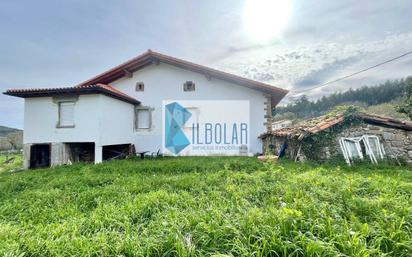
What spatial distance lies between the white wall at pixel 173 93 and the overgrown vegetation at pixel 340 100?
47.2m

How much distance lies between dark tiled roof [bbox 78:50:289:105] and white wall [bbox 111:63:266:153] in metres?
0.31

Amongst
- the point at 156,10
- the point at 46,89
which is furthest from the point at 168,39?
the point at 46,89

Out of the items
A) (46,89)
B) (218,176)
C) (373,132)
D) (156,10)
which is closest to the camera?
(218,176)

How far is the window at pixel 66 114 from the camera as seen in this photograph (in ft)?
30.2

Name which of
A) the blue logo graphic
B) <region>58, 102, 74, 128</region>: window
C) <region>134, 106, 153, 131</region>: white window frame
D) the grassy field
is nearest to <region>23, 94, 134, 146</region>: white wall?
<region>58, 102, 74, 128</region>: window

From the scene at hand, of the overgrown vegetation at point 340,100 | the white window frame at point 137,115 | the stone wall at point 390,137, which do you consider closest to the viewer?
the stone wall at point 390,137

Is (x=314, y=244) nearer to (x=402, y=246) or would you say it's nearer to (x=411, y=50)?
(x=402, y=246)

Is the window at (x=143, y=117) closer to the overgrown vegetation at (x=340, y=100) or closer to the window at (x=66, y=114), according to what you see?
the window at (x=66, y=114)

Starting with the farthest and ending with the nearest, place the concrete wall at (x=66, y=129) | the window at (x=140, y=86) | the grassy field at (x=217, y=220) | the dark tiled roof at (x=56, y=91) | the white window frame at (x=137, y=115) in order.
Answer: the window at (x=140, y=86), the white window frame at (x=137, y=115), the concrete wall at (x=66, y=129), the dark tiled roof at (x=56, y=91), the grassy field at (x=217, y=220)

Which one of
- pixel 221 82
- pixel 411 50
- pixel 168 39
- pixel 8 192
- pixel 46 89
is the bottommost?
pixel 8 192

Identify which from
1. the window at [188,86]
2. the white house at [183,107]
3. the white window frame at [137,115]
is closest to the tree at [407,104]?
the white house at [183,107]

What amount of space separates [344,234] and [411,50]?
40.7 feet

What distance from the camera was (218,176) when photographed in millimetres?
5301

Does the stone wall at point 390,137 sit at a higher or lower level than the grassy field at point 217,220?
higher
